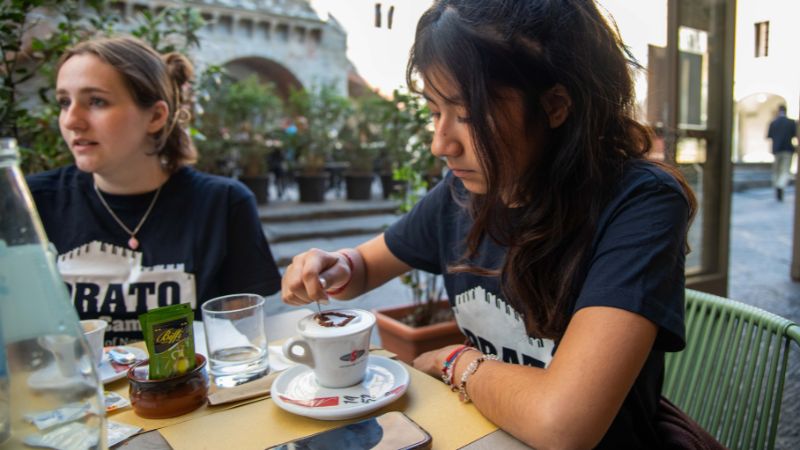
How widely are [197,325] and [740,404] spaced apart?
117 cm

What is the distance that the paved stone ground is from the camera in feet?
7.11

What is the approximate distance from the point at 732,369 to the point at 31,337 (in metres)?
1.23

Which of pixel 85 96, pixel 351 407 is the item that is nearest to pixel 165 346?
pixel 351 407

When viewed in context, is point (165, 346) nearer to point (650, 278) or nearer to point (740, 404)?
point (650, 278)

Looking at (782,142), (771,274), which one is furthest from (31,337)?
(782,142)

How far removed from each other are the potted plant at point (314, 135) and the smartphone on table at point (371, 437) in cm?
912

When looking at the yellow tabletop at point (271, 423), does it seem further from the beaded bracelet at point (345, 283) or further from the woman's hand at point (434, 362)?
the beaded bracelet at point (345, 283)

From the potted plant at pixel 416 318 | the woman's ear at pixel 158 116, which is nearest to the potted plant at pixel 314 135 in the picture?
the potted plant at pixel 416 318

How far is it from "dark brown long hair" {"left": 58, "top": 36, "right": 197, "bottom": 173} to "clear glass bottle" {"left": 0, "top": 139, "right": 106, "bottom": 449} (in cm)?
121

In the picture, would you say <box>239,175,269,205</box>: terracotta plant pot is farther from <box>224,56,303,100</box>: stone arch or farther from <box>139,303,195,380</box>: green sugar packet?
<box>224,56,303,100</box>: stone arch

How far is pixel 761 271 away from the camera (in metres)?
4.70

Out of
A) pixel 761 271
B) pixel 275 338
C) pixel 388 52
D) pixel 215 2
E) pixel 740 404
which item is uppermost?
pixel 215 2

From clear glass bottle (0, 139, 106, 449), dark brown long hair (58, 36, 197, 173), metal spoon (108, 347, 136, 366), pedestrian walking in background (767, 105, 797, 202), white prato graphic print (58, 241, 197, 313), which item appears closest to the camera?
clear glass bottle (0, 139, 106, 449)

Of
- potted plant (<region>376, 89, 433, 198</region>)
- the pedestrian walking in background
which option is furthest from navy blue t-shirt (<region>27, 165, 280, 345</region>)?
the pedestrian walking in background
